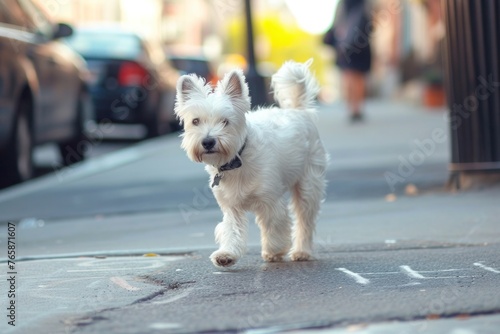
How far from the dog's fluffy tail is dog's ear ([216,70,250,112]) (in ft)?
2.59

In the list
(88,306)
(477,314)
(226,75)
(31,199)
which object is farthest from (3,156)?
(477,314)

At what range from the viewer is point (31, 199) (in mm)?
10984

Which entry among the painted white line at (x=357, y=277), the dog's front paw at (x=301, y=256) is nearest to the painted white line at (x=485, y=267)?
the painted white line at (x=357, y=277)

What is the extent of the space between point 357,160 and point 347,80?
20.7 feet

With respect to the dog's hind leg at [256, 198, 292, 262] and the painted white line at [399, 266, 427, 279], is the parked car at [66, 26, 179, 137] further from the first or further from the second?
the painted white line at [399, 266, 427, 279]

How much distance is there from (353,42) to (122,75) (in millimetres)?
3714

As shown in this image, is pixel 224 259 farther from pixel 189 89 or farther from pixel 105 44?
pixel 105 44

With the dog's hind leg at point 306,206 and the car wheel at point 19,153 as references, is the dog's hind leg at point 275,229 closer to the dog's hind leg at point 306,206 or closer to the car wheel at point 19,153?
the dog's hind leg at point 306,206

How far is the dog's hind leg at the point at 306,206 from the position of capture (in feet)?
22.5

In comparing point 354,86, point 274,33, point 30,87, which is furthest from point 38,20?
point 274,33

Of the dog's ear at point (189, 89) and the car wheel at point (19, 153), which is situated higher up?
the dog's ear at point (189, 89)

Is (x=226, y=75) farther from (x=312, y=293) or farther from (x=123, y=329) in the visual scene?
(x=123, y=329)

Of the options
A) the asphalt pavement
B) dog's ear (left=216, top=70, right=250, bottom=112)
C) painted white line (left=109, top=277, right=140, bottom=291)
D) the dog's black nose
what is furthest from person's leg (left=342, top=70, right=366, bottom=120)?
painted white line (left=109, top=277, right=140, bottom=291)

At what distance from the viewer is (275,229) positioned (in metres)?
6.57
